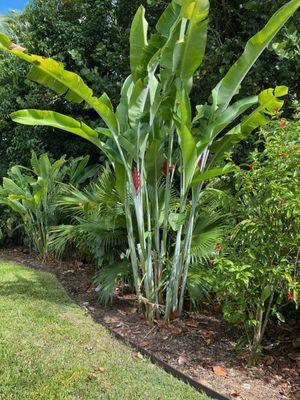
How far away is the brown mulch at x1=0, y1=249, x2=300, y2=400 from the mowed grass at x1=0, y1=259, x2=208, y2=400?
243 mm

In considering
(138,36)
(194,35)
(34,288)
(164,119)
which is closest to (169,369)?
(164,119)

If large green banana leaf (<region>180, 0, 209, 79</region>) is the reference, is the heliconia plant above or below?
below

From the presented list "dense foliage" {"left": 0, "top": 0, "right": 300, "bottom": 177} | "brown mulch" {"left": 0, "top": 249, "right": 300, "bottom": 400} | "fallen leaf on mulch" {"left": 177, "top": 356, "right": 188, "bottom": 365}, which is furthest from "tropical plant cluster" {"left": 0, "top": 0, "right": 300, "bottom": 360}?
"dense foliage" {"left": 0, "top": 0, "right": 300, "bottom": 177}

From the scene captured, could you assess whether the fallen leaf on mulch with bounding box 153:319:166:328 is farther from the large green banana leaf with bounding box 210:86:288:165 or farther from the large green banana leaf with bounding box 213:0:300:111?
the large green banana leaf with bounding box 213:0:300:111

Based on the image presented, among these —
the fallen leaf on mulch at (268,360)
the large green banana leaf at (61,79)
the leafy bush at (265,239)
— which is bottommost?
the fallen leaf on mulch at (268,360)

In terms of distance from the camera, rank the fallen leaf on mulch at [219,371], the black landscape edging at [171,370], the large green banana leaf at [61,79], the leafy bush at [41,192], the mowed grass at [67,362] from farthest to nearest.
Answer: the leafy bush at [41,192]
the large green banana leaf at [61,79]
the fallen leaf on mulch at [219,371]
the black landscape edging at [171,370]
the mowed grass at [67,362]

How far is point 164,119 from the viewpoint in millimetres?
4898

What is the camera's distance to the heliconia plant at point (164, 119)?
4441 millimetres

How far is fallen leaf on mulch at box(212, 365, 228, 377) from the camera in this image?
388 centimetres

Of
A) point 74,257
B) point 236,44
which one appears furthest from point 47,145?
point 236,44

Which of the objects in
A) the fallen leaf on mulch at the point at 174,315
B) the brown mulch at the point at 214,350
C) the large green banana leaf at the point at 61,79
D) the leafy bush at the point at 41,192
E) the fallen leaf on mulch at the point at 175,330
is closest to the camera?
the brown mulch at the point at 214,350

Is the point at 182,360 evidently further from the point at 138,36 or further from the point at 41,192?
the point at 41,192

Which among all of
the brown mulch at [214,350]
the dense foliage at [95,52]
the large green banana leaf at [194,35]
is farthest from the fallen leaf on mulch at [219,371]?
the dense foliage at [95,52]

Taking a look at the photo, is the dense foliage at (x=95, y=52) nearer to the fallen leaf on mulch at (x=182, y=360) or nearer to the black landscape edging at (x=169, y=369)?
→ the black landscape edging at (x=169, y=369)
